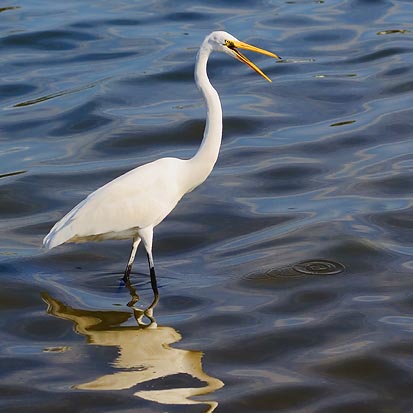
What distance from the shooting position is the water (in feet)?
24.0

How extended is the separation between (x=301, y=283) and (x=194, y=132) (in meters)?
4.22

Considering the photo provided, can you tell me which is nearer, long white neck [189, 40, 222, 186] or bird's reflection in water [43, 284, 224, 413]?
bird's reflection in water [43, 284, 224, 413]

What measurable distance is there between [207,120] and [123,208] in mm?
920

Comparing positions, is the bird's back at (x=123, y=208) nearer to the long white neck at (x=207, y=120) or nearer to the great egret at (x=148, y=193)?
the great egret at (x=148, y=193)

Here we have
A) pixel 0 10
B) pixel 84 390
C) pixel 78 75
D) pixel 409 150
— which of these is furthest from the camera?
pixel 0 10

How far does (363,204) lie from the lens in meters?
10.3

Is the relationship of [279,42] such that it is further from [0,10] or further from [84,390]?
[84,390]

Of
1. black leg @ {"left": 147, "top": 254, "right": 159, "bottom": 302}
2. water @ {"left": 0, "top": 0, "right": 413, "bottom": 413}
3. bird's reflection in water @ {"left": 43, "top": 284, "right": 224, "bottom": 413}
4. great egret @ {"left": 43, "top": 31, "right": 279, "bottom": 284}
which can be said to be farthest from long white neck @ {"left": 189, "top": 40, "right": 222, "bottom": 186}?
bird's reflection in water @ {"left": 43, "top": 284, "right": 224, "bottom": 413}

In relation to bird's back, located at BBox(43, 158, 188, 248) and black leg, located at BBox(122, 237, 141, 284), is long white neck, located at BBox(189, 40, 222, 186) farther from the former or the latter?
black leg, located at BBox(122, 237, 141, 284)

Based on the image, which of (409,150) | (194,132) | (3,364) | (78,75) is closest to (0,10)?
(78,75)

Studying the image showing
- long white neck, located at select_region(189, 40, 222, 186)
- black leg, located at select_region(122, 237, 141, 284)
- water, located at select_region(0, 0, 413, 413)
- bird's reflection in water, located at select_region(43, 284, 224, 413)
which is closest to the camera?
bird's reflection in water, located at select_region(43, 284, 224, 413)

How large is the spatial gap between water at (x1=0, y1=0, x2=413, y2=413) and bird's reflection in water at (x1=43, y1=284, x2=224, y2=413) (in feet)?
0.06

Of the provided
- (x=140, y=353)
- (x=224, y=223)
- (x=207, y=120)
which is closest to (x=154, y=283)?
(x=140, y=353)

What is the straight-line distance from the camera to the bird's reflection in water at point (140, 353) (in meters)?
7.10
